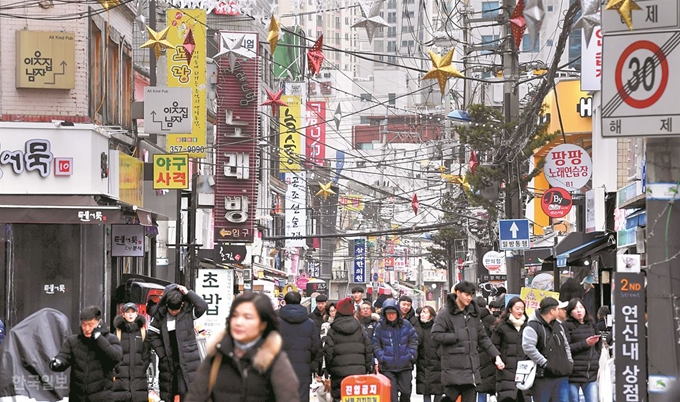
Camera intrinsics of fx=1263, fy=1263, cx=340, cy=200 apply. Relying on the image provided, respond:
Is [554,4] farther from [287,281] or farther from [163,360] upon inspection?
[163,360]

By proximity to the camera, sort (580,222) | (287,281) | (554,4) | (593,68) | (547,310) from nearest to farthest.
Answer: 1. (547,310)
2. (593,68)
3. (580,222)
4. (554,4)
5. (287,281)

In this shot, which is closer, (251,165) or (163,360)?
(163,360)

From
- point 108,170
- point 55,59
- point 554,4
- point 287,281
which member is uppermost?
point 554,4

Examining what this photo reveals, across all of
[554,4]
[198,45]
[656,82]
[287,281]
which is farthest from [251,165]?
[287,281]

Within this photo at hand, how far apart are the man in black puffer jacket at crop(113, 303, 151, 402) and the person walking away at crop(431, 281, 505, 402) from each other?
3.60 metres

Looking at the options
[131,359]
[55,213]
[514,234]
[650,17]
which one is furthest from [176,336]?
[514,234]

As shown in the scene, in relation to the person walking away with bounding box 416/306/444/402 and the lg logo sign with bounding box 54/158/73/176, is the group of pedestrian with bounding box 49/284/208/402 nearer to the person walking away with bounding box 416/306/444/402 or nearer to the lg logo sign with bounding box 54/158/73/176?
the person walking away with bounding box 416/306/444/402

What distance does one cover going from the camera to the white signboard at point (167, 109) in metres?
26.5

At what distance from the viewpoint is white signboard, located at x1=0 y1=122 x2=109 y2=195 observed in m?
23.2

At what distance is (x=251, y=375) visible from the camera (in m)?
7.02

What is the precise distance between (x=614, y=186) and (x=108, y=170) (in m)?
12.2

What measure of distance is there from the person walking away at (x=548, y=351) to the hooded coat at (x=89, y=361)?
5.09 meters

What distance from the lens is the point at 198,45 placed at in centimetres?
3058

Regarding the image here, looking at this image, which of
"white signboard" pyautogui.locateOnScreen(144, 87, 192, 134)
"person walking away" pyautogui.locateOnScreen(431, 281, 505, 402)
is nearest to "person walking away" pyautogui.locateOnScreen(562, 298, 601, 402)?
"person walking away" pyautogui.locateOnScreen(431, 281, 505, 402)
